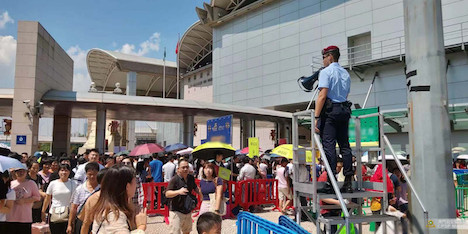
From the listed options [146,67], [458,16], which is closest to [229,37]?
[146,67]

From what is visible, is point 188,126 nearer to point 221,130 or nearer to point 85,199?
point 221,130

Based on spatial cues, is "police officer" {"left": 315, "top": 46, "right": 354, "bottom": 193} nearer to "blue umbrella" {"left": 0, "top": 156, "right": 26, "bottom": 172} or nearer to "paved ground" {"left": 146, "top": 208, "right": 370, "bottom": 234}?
"blue umbrella" {"left": 0, "top": 156, "right": 26, "bottom": 172}

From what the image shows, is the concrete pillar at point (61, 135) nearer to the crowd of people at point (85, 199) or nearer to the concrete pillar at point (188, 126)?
the concrete pillar at point (188, 126)

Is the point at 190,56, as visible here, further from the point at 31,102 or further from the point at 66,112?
the point at 31,102

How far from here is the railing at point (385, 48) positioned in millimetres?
24484

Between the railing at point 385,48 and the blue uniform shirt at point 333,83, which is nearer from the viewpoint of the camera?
the blue uniform shirt at point 333,83

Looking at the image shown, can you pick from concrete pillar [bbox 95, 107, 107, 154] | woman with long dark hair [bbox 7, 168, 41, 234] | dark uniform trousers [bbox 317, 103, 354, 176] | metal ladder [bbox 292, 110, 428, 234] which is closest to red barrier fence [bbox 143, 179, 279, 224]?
woman with long dark hair [bbox 7, 168, 41, 234]

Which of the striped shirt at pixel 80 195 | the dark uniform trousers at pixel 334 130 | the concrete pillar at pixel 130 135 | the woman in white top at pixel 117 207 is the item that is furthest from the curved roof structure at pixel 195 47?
the woman in white top at pixel 117 207

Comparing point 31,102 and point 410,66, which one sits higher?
point 31,102

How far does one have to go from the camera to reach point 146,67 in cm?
5659

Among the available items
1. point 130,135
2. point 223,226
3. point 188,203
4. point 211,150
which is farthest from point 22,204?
point 130,135

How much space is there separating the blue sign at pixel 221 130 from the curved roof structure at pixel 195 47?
38927 mm

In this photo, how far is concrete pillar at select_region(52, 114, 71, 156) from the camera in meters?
23.9

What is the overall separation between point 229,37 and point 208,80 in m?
12.1
